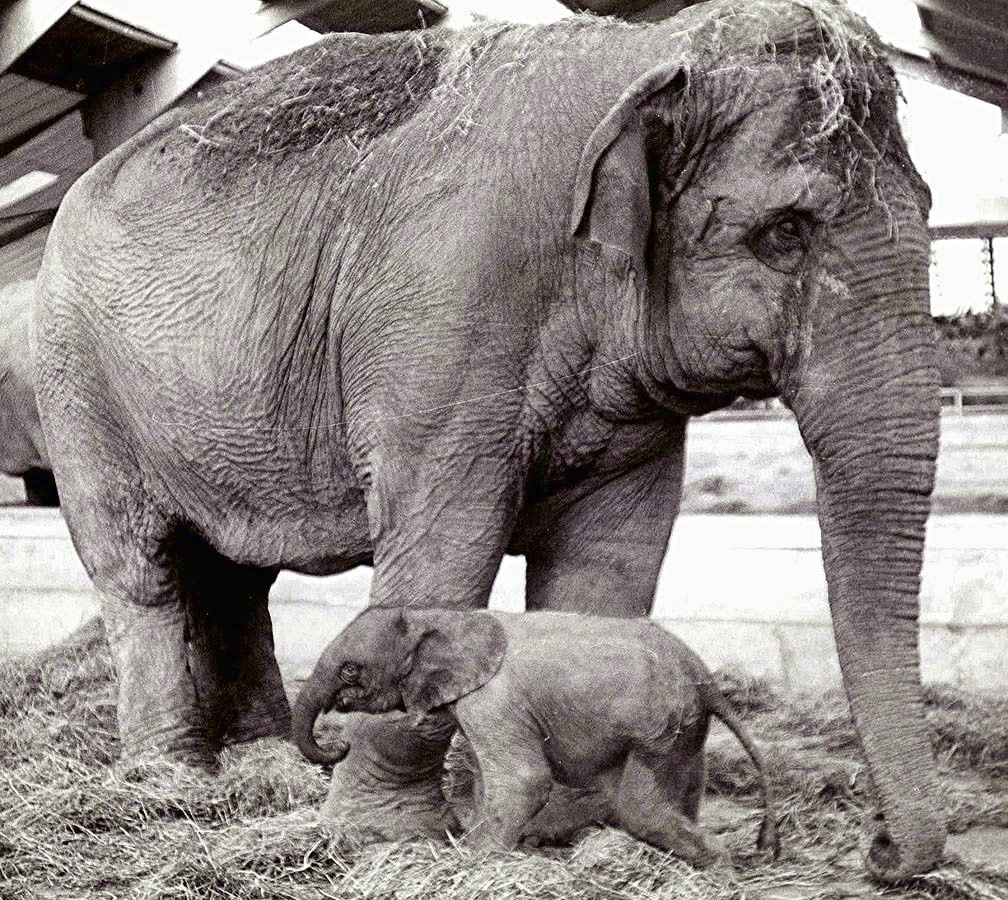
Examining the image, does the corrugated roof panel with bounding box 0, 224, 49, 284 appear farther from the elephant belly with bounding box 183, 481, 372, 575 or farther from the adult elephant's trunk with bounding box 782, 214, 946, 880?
the adult elephant's trunk with bounding box 782, 214, 946, 880

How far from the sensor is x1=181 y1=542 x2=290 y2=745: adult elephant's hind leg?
3.15 metres

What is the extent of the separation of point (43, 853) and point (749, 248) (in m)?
1.33

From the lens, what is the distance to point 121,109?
305cm

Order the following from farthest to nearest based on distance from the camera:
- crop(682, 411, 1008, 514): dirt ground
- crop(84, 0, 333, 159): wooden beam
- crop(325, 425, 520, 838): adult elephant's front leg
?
crop(84, 0, 333, 159): wooden beam, crop(682, 411, 1008, 514): dirt ground, crop(325, 425, 520, 838): adult elephant's front leg

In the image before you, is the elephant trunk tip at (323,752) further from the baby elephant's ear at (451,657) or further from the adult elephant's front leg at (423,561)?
the baby elephant's ear at (451,657)

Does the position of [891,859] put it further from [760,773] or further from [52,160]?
[52,160]

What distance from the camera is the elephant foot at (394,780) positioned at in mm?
2395

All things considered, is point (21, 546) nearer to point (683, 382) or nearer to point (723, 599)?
point (723, 599)

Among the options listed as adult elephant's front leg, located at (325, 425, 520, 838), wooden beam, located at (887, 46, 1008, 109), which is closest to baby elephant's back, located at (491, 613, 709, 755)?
adult elephant's front leg, located at (325, 425, 520, 838)

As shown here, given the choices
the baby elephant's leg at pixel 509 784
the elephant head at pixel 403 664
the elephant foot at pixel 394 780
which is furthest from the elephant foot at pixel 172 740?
the baby elephant's leg at pixel 509 784

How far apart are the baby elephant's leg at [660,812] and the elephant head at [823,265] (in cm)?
23

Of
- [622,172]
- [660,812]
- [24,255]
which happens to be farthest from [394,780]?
[24,255]

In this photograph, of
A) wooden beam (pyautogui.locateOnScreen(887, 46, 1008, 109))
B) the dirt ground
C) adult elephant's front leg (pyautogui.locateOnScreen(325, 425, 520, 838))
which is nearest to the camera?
wooden beam (pyautogui.locateOnScreen(887, 46, 1008, 109))

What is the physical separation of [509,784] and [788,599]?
1271 millimetres
